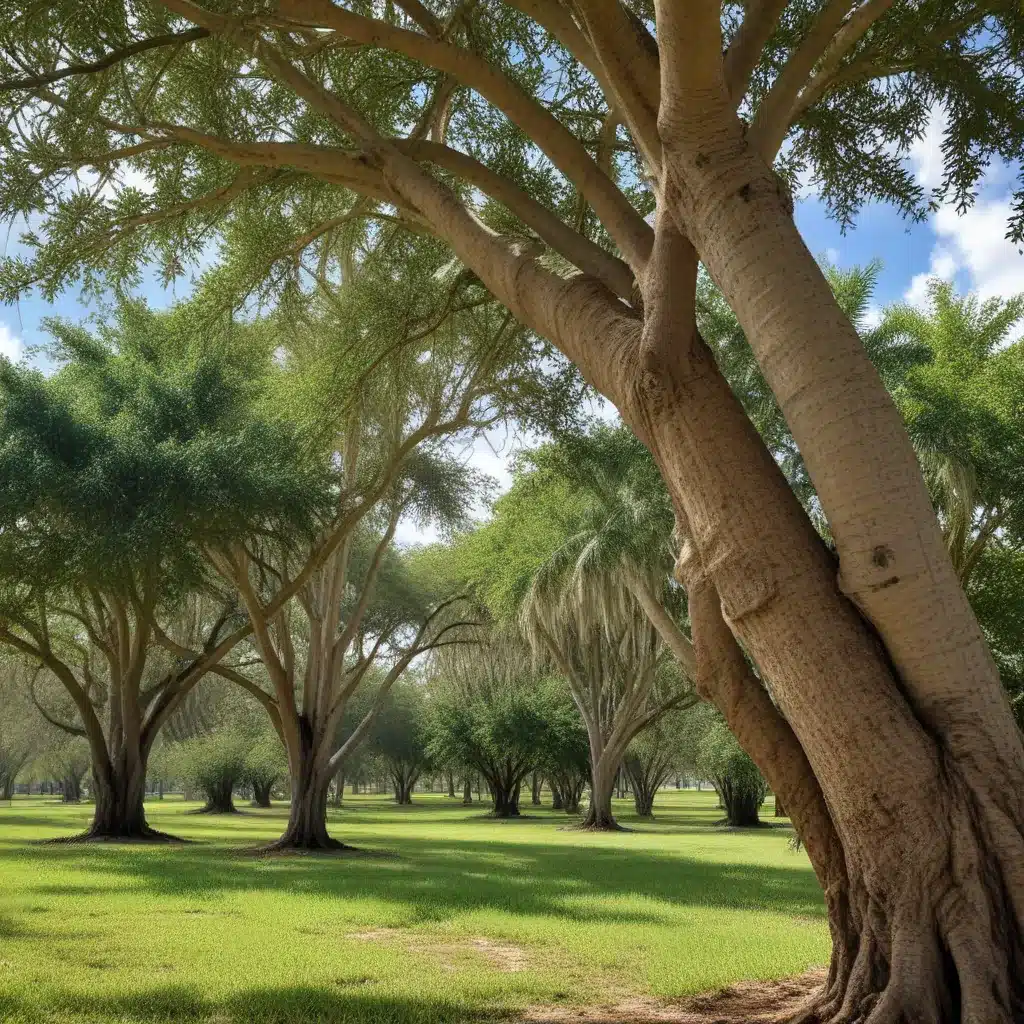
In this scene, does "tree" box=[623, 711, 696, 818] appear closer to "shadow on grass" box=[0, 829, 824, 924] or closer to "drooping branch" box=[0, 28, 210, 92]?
"shadow on grass" box=[0, 829, 824, 924]

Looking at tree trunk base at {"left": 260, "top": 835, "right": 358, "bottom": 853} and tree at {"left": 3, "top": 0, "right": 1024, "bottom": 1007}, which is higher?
tree at {"left": 3, "top": 0, "right": 1024, "bottom": 1007}

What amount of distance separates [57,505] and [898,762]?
1524 centimetres

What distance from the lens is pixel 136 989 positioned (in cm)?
565

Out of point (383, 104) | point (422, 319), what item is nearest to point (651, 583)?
point (422, 319)

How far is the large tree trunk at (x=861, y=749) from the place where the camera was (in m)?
3.60

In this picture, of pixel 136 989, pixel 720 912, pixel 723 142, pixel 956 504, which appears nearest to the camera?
pixel 723 142

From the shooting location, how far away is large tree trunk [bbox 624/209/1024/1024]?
3.60 m

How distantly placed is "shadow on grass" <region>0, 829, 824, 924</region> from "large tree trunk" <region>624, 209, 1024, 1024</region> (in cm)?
599

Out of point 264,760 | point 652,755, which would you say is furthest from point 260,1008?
point 264,760

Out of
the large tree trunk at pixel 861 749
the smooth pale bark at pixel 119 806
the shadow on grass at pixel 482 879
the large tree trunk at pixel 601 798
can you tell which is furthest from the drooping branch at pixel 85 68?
the large tree trunk at pixel 601 798

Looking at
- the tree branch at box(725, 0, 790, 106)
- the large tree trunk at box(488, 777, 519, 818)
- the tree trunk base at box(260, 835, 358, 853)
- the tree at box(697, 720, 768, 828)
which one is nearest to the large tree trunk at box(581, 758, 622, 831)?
the tree at box(697, 720, 768, 828)

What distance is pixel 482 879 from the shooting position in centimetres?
1325

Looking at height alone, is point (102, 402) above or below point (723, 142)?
above

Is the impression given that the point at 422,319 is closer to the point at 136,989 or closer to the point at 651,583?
the point at 136,989
